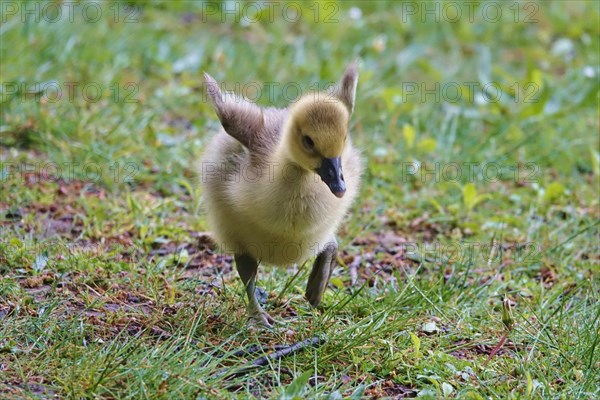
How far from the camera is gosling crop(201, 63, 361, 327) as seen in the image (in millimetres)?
3531

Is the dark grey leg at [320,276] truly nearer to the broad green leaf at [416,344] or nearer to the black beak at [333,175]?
the broad green leaf at [416,344]

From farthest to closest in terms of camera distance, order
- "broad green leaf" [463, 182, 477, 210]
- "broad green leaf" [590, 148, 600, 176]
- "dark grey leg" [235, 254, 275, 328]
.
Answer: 1. "broad green leaf" [590, 148, 600, 176]
2. "broad green leaf" [463, 182, 477, 210]
3. "dark grey leg" [235, 254, 275, 328]

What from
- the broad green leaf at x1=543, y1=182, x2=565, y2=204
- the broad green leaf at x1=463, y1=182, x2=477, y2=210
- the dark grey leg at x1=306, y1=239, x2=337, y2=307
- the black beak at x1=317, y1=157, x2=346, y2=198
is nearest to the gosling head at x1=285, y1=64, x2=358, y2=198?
the black beak at x1=317, y1=157, x2=346, y2=198

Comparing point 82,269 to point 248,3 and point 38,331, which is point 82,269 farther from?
point 248,3

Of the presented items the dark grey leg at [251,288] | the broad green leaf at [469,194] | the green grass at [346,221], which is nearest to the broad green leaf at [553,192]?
the green grass at [346,221]

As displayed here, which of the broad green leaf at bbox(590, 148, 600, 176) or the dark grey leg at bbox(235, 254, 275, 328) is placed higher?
the broad green leaf at bbox(590, 148, 600, 176)

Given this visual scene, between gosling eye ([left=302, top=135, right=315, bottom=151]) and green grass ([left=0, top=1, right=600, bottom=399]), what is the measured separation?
74cm

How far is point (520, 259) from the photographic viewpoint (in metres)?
4.77

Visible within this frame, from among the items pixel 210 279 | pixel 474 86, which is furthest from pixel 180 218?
pixel 474 86

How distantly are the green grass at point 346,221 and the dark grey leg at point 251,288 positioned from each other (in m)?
0.08

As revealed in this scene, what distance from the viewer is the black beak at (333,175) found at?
350cm

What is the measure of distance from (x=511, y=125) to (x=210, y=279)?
275 cm

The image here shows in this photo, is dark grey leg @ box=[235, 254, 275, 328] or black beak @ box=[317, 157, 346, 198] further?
dark grey leg @ box=[235, 254, 275, 328]

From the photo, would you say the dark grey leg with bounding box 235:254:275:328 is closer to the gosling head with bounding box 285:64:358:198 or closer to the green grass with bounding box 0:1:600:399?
the green grass with bounding box 0:1:600:399
